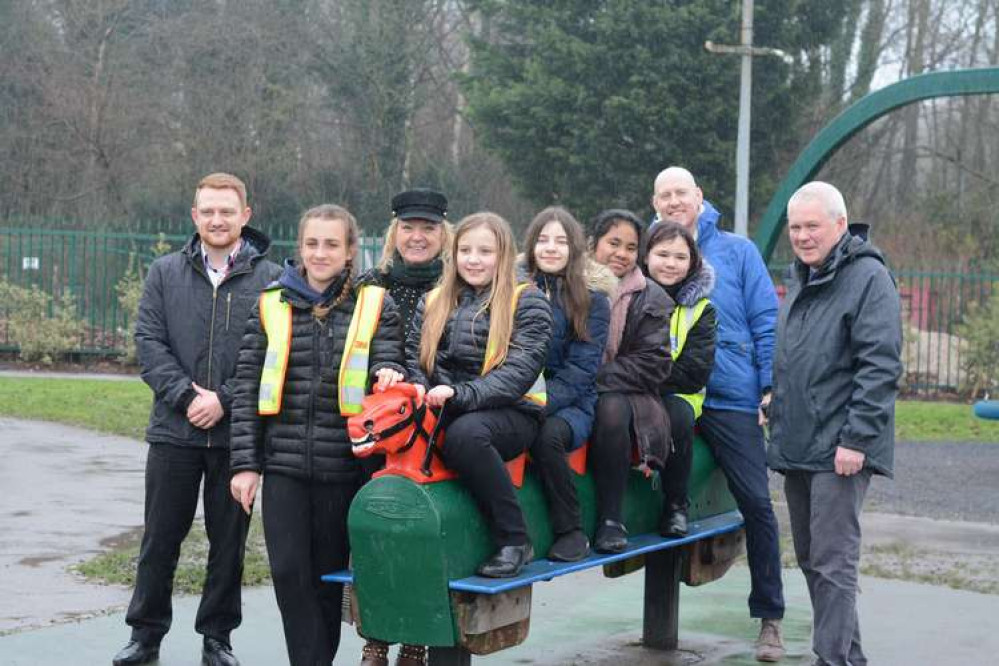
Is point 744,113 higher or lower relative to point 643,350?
higher

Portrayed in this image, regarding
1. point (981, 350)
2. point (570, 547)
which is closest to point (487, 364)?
point (570, 547)

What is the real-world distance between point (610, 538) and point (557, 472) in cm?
41

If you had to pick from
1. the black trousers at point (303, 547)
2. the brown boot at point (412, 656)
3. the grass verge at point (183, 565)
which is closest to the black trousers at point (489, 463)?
the black trousers at point (303, 547)

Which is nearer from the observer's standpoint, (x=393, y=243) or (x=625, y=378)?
(x=625, y=378)

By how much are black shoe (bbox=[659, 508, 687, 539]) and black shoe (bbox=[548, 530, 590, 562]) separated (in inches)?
29.9

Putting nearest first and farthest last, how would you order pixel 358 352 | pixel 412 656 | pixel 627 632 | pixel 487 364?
pixel 487 364, pixel 358 352, pixel 412 656, pixel 627 632

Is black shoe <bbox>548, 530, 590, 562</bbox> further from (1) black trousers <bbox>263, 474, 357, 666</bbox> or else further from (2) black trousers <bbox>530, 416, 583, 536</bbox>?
(1) black trousers <bbox>263, 474, 357, 666</bbox>

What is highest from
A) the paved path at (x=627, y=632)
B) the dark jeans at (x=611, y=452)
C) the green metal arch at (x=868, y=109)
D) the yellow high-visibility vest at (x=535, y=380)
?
the green metal arch at (x=868, y=109)

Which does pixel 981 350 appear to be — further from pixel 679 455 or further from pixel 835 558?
pixel 835 558

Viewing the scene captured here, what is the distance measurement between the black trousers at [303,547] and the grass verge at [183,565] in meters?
2.16

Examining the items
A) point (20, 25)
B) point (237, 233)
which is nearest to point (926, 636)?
point (237, 233)

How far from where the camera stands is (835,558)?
5.53m

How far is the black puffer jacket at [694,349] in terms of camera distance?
6.02 metres

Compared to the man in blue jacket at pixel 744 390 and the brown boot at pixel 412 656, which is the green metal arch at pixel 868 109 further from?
the brown boot at pixel 412 656
